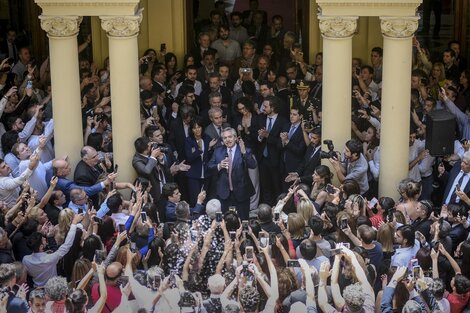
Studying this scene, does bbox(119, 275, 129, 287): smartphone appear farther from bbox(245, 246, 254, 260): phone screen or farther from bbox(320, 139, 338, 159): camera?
bbox(320, 139, 338, 159): camera

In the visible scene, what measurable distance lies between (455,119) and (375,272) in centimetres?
488

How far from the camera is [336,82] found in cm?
2089

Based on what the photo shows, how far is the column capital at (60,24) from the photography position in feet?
67.8

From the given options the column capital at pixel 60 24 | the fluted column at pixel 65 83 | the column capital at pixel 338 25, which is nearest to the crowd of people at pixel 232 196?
the fluted column at pixel 65 83

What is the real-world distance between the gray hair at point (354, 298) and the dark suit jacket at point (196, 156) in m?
5.06

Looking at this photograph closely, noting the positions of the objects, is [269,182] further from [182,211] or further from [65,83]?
[182,211]

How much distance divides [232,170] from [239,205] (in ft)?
1.90

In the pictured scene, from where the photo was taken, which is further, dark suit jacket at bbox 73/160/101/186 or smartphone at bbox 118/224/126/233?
dark suit jacket at bbox 73/160/101/186

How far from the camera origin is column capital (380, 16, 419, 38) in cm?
2034

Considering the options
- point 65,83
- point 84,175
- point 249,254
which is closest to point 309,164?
point 84,175

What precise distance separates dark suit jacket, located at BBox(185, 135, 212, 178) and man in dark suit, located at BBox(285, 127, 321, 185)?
119 centimetres

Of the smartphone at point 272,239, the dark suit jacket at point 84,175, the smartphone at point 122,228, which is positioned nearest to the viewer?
the smartphone at point 272,239

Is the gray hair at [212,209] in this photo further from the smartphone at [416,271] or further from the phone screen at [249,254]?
the smartphone at [416,271]

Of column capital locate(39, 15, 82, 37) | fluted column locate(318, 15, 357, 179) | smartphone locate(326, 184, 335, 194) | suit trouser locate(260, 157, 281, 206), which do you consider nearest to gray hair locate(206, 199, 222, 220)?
smartphone locate(326, 184, 335, 194)
